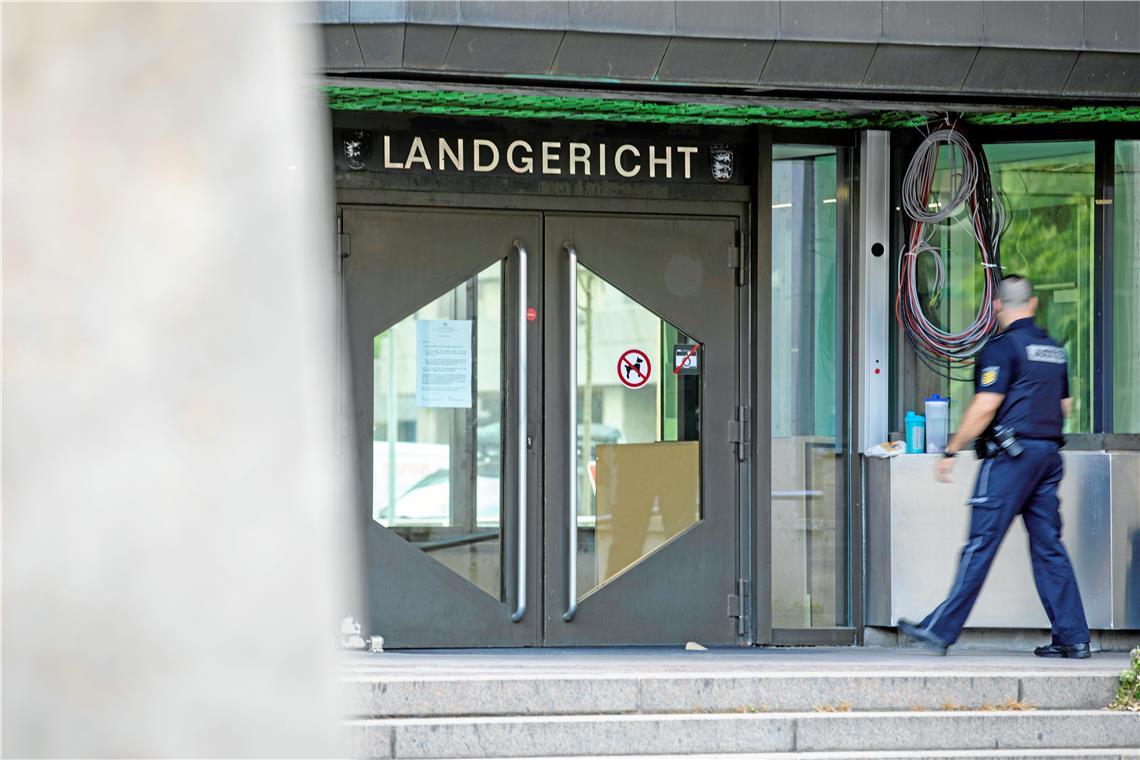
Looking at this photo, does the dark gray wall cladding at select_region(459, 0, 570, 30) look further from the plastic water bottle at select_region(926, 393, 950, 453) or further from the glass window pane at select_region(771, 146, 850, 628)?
the plastic water bottle at select_region(926, 393, 950, 453)

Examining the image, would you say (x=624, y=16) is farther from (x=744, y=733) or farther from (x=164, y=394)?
(x=164, y=394)

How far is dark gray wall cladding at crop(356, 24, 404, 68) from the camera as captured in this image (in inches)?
236

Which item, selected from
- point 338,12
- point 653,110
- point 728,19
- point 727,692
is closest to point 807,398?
point 653,110

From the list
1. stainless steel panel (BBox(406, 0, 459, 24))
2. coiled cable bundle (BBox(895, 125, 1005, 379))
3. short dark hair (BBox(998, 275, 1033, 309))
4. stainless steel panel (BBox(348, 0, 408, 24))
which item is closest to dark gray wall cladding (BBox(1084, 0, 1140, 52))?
short dark hair (BBox(998, 275, 1033, 309))

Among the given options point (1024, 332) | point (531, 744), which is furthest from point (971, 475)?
point (531, 744)

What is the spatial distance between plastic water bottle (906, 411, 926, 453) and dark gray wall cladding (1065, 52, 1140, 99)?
1926 millimetres

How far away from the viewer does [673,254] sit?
7723mm

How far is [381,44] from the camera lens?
6031 millimetres

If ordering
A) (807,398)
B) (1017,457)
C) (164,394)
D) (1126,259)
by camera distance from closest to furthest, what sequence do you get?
(164,394) → (1017,457) → (1126,259) → (807,398)

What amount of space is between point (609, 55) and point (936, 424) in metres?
2.87

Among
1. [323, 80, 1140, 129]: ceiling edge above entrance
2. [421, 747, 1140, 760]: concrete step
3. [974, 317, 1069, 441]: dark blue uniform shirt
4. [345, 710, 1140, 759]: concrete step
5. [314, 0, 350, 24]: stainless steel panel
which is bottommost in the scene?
[421, 747, 1140, 760]: concrete step

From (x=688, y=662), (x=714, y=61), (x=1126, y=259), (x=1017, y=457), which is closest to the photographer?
(x=714, y=61)

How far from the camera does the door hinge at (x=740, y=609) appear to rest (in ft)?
25.5

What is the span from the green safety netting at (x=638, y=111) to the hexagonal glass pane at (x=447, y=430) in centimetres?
87
